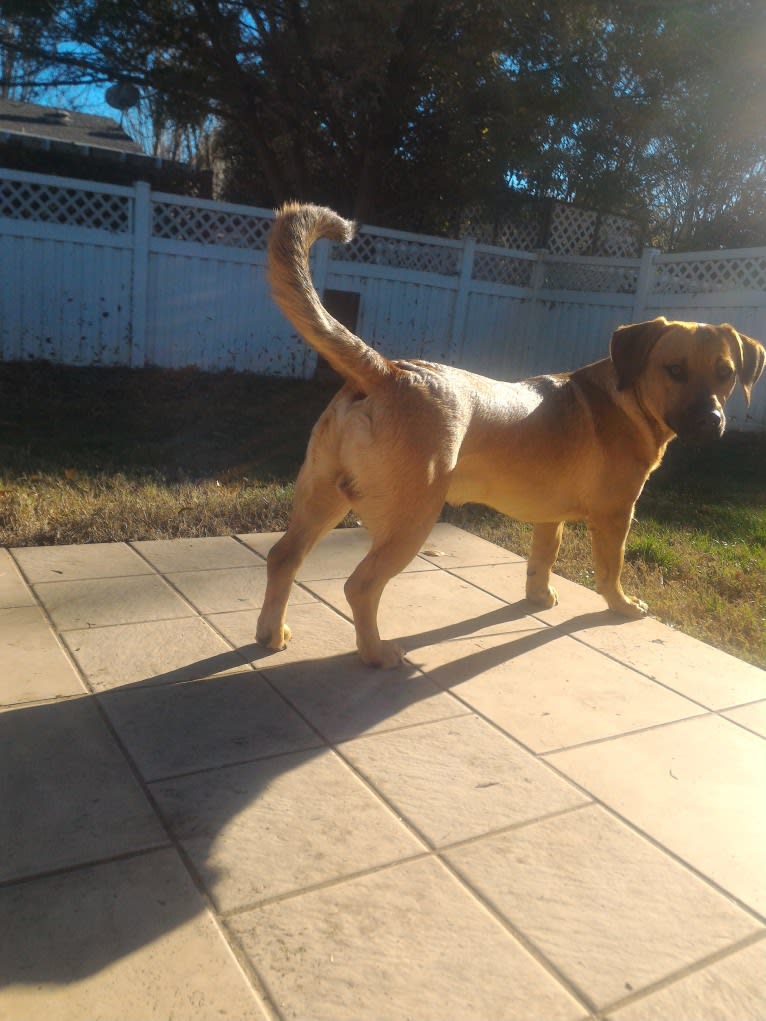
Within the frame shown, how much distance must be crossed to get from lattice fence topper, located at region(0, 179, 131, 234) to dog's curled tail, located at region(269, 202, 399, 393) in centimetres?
828

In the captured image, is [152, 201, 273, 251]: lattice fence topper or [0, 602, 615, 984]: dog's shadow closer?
[0, 602, 615, 984]: dog's shadow

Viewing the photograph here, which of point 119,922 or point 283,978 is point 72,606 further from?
point 283,978

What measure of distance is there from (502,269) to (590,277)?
54.1 inches

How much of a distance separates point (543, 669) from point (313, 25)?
34.0 feet

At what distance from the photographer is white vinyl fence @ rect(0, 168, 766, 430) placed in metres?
10.3

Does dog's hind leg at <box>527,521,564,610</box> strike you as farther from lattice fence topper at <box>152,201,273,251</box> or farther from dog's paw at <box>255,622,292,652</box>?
lattice fence topper at <box>152,201,273,251</box>

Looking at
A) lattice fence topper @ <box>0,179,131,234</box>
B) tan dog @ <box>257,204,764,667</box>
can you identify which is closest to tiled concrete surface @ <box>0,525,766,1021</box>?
tan dog @ <box>257,204,764,667</box>

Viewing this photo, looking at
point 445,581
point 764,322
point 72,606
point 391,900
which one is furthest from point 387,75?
point 391,900

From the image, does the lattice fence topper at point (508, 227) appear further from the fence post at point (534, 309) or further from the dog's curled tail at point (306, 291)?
the dog's curled tail at point (306, 291)

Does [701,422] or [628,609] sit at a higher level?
[701,422]

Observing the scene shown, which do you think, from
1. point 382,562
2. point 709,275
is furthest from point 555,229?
point 382,562

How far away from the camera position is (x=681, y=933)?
2027 millimetres

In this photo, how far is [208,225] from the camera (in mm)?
11047

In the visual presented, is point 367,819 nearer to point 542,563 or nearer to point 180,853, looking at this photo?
point 180,853
